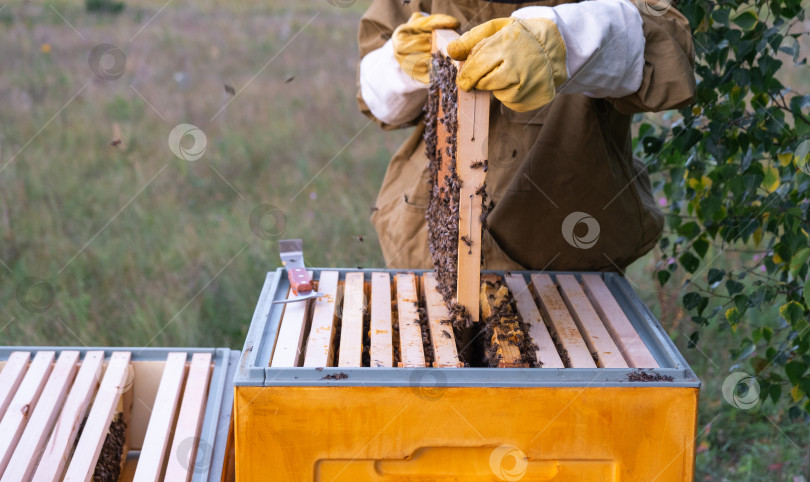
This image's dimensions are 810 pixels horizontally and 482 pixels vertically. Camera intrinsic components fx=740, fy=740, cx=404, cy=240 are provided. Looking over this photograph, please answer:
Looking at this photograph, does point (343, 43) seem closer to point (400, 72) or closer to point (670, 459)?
point (400, 72)

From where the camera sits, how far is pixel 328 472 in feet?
5.23

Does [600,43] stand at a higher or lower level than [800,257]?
higher

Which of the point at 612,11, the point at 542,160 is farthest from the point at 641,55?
the point at 542,160

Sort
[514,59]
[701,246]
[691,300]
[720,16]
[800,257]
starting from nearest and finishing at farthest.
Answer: [514,59] → [800,257] → [720,16] → [691,300] → [701,246]

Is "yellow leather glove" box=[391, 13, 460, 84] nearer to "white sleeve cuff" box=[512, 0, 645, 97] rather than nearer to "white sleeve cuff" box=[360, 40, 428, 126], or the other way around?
"white sleeve cuff" box=[360, 40, 428, 126]

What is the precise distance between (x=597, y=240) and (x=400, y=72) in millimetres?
836

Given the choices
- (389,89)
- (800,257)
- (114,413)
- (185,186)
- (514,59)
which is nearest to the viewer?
(514,59)

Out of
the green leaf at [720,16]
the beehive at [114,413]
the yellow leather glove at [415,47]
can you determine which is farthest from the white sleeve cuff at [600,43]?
the beehive at [114,413]

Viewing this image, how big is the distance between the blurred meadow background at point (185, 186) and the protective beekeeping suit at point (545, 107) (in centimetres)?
80

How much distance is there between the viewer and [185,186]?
18.6ft

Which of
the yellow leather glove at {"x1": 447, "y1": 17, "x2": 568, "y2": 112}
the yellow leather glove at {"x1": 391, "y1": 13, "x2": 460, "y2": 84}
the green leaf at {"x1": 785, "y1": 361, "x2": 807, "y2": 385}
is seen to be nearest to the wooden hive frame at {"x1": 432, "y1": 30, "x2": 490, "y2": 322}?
the yellow leather glove at {"x1": 447, "y1": 17, "x2": 568, "y2": 112}

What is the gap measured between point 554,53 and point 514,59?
12cm

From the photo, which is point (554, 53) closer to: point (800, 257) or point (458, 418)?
point (458, 418)

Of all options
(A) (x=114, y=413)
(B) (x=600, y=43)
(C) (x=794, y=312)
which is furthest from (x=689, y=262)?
(A) (x=114, y=413)
